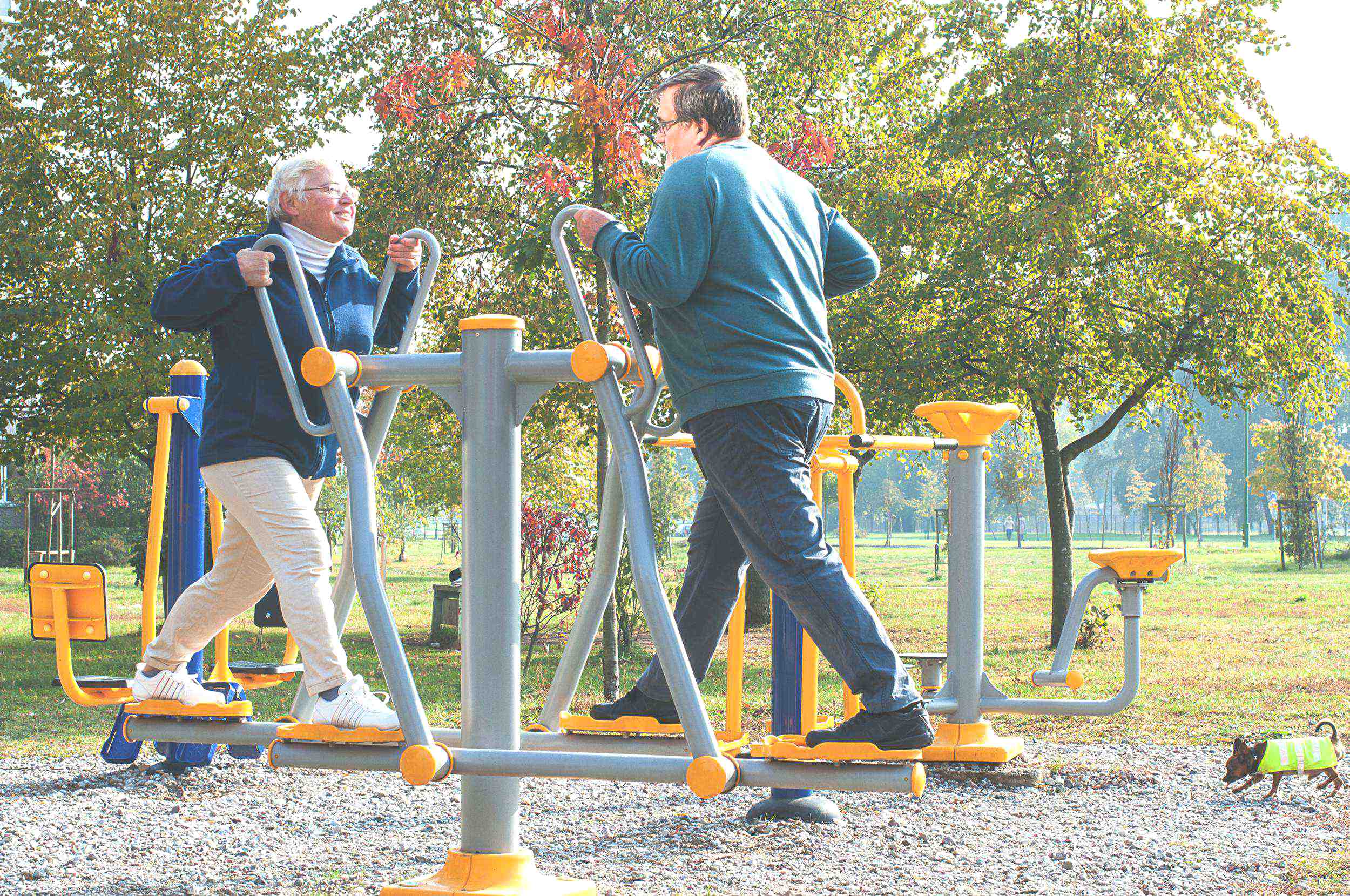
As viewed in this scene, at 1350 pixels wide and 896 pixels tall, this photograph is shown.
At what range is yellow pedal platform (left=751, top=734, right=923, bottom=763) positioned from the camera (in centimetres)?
278

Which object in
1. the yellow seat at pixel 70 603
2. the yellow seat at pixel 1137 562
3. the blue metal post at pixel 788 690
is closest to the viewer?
the yellow seat at pixel 70 603

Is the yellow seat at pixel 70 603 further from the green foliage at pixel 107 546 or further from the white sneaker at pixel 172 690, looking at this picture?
the green foliage at pixel 107 546

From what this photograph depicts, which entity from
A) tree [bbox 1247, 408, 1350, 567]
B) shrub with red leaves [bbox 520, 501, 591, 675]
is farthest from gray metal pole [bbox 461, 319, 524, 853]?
tree [bbox 1247, 408, 1350, 567]

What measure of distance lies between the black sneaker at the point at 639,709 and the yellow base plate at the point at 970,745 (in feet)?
7.16

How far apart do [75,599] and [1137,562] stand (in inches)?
154

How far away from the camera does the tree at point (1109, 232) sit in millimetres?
11680

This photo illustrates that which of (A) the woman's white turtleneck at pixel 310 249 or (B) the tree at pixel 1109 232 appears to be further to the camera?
(B) the tree at pixel 1109 232

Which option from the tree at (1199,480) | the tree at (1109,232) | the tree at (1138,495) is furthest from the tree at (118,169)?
the tree at (1138,495)

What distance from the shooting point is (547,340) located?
37.1 feet

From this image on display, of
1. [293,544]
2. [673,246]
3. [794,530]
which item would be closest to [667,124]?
[673,246]

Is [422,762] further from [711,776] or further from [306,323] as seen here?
[306,323]

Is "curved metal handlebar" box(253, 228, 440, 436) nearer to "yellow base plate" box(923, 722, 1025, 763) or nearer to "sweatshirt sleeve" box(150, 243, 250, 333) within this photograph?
"sweatshirt sleeve" box(150, 243, 250, 333)

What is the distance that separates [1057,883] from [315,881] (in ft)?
7.76

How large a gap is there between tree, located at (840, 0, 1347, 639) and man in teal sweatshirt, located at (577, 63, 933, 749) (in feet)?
29.6
